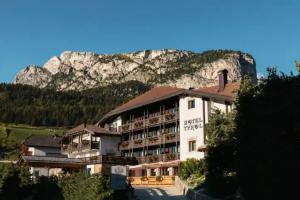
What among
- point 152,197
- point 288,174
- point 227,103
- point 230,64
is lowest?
point 152,197

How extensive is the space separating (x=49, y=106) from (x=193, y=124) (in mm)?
121130

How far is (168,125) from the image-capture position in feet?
190

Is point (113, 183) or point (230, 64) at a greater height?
point (230, 64)

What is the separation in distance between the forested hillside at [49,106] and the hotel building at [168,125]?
84.4 m

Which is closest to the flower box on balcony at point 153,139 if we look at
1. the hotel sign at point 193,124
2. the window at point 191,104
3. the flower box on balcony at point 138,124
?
the flower box on balcony at point 138,124

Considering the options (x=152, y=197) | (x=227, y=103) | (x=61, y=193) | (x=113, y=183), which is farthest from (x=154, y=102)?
(x=113, y=183)

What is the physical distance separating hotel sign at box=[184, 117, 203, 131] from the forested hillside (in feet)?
310

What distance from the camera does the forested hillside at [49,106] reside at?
15012 centimetres

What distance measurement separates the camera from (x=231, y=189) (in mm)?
26609

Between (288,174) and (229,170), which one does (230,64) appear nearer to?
(229,170)

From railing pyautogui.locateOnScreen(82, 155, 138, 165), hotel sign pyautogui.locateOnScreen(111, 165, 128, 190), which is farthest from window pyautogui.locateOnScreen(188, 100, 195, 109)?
hotel sign pyautogui.locateOnScreen(111, 165, 128, 190)

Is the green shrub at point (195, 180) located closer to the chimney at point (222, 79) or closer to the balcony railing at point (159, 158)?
the balcony railing at point (159, 158)

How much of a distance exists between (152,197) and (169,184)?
981 centimetres

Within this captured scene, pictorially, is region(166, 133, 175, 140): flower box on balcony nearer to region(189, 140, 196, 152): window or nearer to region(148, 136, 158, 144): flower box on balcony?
region(148, 136, 158, 144): flower box on balcony
